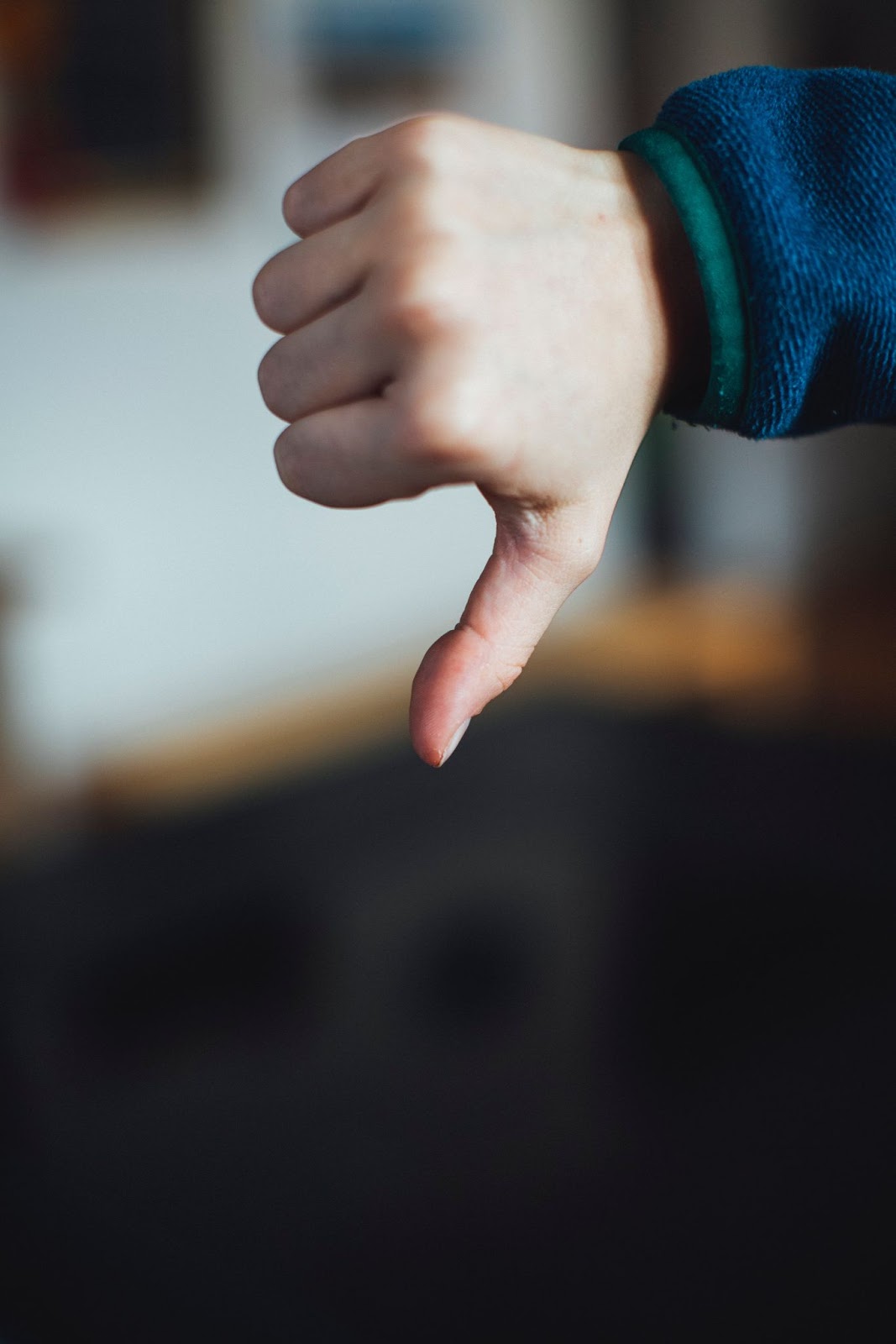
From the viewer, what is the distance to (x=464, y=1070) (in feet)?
2.77

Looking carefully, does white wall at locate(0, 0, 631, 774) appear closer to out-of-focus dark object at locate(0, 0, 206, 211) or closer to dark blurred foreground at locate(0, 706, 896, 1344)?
out-of-focus dark object at locate(0, 0, 206, 211)

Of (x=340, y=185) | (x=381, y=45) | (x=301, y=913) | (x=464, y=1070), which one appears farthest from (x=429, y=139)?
(x=381, y=45)

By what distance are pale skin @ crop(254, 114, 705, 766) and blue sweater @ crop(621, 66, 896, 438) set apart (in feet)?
0.08

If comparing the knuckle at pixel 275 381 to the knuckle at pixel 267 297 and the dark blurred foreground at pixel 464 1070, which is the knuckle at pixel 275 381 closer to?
the knuckle at pixel 267 297

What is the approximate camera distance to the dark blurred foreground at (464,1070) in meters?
0.67

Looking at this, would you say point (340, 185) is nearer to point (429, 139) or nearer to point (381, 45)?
point (429, 139)

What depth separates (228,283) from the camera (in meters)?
3.03

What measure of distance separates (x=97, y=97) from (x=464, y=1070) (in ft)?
8.32

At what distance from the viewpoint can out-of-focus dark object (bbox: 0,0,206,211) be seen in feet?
8.54

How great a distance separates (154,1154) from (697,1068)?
358 mm

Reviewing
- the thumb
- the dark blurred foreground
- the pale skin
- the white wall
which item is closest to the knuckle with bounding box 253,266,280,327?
the pale skin

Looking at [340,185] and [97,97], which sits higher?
[97,97]

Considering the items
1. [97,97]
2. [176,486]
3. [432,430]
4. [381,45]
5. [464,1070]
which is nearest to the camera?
[432,430]

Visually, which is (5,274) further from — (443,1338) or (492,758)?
(443,1338)
